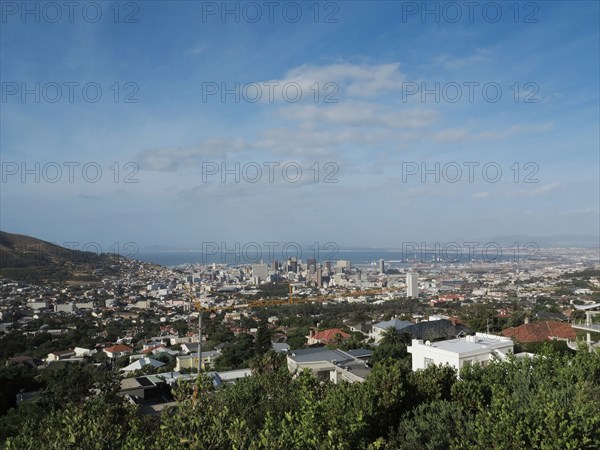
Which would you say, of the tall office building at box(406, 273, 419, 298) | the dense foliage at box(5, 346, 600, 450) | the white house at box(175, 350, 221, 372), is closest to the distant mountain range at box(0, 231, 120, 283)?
the white house at box(175, 350, 221, 372)

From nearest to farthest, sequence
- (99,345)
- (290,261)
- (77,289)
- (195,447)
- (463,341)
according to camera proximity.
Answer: (195,447) → (463,341) → (99,345) → (77,289) → (290,261)

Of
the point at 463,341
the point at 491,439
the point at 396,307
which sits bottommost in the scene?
the point at 396,307

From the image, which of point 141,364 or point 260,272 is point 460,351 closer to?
point 141,364

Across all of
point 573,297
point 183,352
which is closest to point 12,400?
point 183,352

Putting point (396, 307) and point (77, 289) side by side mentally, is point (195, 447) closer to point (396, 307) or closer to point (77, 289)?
point (396, 307)

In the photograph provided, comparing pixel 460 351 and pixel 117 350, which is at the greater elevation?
pixel 460 351

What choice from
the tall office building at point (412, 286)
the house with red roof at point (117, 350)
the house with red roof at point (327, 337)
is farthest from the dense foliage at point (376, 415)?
the tall office building at point (412, 286)

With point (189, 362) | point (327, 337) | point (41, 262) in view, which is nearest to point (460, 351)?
point (189, 362)
